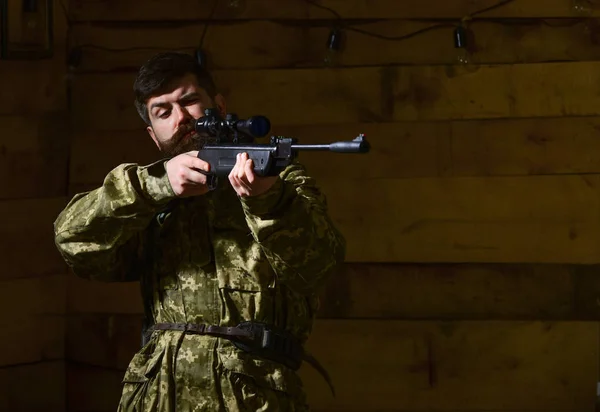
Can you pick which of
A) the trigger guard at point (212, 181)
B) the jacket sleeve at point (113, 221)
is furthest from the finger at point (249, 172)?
the jacket sleeve at point (113, 221)

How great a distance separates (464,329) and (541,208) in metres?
0.45

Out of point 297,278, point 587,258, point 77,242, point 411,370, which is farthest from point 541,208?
point 77,242

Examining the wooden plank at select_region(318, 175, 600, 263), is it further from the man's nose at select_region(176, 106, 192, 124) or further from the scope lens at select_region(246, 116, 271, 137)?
the scope lens at select_region(246, 116, 271, 137)

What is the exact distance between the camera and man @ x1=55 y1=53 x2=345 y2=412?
Answer: 6.40ft

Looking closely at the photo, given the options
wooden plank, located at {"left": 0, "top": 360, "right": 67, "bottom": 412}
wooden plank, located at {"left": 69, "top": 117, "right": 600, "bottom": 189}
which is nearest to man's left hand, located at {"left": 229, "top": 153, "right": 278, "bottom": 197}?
wooden plank, located at {"left": 69, "top": 117, "right": 600, "bottom": 189}

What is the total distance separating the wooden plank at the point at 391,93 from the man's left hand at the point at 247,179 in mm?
1432

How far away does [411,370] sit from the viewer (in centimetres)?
323

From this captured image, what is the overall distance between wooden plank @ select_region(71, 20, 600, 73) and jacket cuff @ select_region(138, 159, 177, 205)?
52.9 inches

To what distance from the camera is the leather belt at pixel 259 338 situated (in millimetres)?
1997

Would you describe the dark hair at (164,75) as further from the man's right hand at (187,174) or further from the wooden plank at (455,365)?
the wooden plank at (455,365)

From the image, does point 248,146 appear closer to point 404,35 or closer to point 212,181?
Result: point 212,181

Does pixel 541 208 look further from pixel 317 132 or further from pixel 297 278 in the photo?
pixel 297 278

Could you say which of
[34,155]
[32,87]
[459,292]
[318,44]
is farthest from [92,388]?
[318,44]

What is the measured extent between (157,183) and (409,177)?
1.38 m
